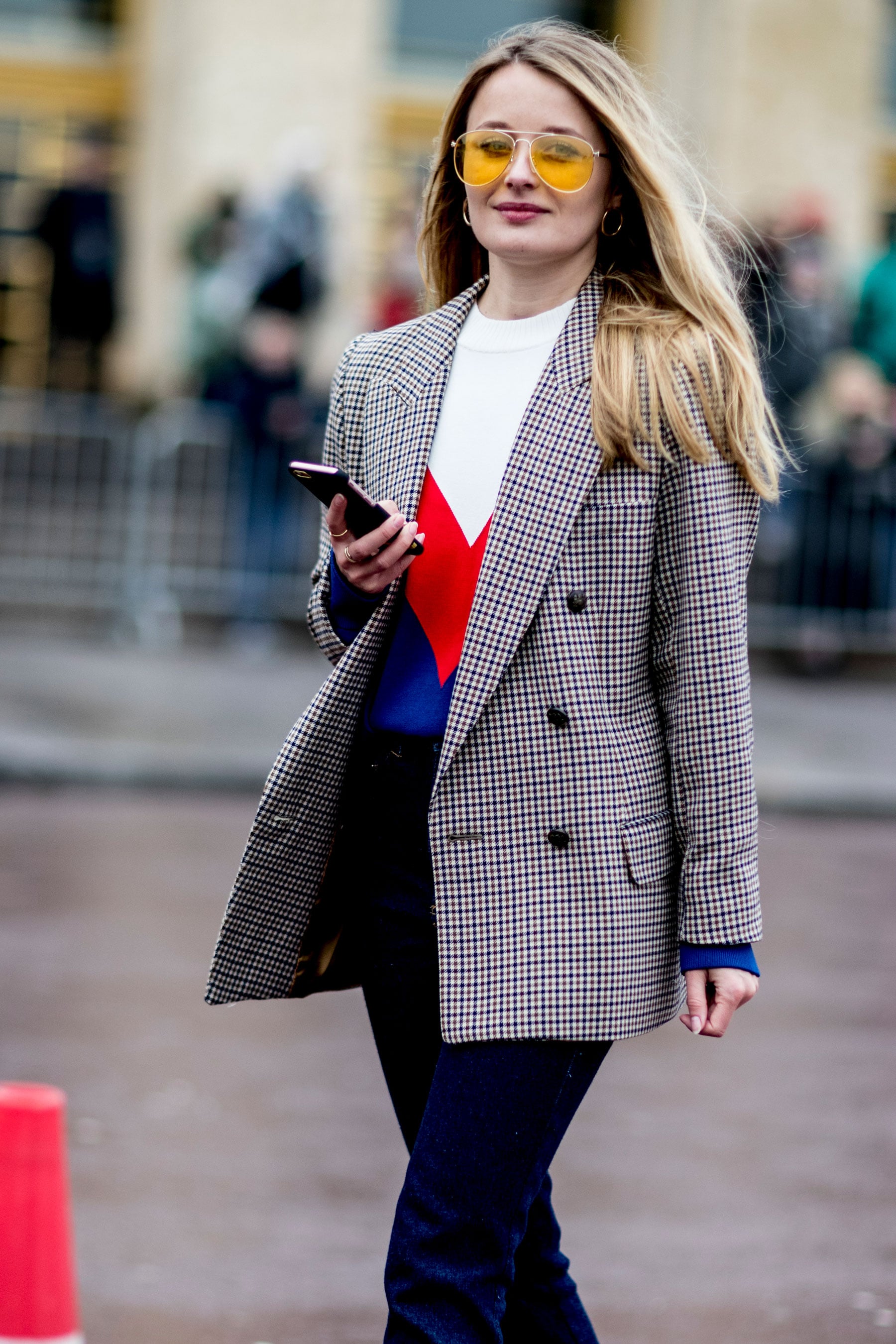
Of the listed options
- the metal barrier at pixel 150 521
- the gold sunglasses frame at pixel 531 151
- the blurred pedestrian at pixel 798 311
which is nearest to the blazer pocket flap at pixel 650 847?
the gold sunglasses frame at pixel 531 151

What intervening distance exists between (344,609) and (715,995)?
72cm

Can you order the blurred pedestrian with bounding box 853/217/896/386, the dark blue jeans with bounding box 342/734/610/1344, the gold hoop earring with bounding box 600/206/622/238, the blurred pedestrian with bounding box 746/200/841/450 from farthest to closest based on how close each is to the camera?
the blurred pedestrian with bounding box 853/217/896/386
the blurred pedestrian with bounding box 746/200/841/450
the gold hoop earring with bounding box 600/206/622/238
the dark blue jeans with bounding box 342/734/610/1344

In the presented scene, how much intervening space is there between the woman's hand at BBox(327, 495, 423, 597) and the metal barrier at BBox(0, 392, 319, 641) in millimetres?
9334

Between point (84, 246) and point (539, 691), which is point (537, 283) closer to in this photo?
point (539, 691)

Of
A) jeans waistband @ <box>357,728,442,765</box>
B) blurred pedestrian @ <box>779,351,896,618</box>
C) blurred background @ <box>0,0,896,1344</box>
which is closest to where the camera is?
jeans waistband @ <box>357,728,442,765</box>

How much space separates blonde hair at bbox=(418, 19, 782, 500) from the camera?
2.68 meters

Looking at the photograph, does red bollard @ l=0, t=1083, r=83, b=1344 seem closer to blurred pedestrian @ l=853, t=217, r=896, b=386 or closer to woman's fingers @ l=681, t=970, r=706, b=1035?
woman's fingers @ l=681, t=970, r=706, b=1035

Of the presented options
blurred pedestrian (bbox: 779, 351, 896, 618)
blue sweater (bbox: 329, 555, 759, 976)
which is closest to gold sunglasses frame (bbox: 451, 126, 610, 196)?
blue sweater (bbox: 329, 555, 759, 976)

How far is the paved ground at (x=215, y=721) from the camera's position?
9.23m

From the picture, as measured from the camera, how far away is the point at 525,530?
2652 millimetres

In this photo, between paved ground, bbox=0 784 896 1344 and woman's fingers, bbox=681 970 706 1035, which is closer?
woman's fingers, bbox=681 970 706 1035

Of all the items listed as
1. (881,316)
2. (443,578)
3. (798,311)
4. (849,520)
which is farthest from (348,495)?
(881,316)

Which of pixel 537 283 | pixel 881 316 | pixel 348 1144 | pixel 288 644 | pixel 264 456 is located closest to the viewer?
pixel 537 283

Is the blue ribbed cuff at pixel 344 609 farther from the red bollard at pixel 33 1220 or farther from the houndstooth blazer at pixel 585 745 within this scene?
the red bollard at pixel 33 1220
